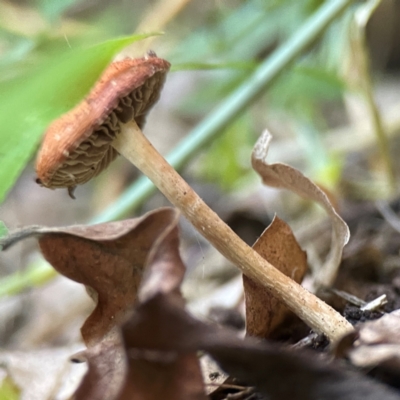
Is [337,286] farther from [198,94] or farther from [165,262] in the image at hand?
[198,94]

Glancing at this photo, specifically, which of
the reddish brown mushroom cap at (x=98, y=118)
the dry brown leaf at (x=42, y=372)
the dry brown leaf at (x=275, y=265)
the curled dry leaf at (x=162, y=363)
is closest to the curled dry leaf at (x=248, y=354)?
the curled dry leaf at (x=162, y=363)

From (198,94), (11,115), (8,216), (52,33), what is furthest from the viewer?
(8,216)

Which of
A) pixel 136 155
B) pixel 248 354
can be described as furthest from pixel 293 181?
pixel 248 354

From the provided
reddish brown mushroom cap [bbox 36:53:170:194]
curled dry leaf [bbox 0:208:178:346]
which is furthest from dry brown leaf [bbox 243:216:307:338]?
reddish brown mushroom cap [bbox 36:53:170:194]

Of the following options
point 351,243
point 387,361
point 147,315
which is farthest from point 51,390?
point 351,243

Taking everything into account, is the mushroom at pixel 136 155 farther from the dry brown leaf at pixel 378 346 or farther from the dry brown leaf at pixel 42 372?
the dry brown leaf at pixel 42 372

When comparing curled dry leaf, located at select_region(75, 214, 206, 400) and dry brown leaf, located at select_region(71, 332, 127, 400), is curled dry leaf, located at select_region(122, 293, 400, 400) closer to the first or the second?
curled dry leaf, located at select_region(75, 214, 206, 400)

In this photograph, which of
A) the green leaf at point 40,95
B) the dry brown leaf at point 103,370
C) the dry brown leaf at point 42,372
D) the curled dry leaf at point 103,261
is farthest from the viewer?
the dry brown leaf at point 42,372
